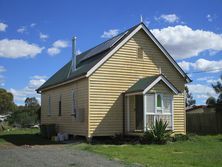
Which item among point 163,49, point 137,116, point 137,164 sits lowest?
point 137,164

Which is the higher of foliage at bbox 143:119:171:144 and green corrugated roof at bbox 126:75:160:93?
green corrugated roof at bbox 126:75:160:93

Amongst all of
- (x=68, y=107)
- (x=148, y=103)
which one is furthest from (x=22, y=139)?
(x=148, y=103)

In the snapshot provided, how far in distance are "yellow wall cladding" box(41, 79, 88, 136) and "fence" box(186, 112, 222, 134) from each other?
45.2ft

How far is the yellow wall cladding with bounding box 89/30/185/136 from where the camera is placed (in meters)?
24.9

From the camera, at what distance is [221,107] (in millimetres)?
36812

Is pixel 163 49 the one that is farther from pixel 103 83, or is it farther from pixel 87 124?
pixel 87 124

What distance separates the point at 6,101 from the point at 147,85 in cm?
7777

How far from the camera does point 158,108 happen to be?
24859 mm

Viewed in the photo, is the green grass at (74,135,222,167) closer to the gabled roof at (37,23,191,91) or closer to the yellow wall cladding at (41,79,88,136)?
the yellow wall cladding at (41,79,88,136)

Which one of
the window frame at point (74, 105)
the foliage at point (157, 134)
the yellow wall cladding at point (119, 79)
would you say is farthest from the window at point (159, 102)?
the window frame at point (74, 105)

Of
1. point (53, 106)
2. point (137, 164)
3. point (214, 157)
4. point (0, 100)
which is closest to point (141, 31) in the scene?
point (53, 106)

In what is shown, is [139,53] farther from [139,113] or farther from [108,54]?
[139,113]

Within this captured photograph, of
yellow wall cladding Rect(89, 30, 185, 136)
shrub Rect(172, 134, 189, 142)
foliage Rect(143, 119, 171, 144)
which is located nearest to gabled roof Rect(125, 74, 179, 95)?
yellow wall cladding Rect(89, 30, 185, 136)

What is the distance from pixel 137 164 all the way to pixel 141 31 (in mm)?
14127
